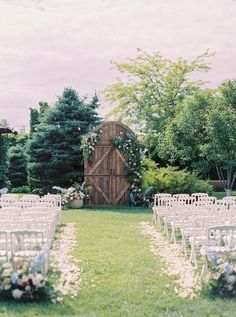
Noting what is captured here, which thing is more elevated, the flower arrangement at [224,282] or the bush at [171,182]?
the bush at [171,182]

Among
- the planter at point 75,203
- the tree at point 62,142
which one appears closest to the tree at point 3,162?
the tree at point 62,142

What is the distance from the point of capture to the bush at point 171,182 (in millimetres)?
21344

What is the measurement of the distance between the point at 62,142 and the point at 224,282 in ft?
58.4

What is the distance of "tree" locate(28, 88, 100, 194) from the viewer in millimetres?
23781

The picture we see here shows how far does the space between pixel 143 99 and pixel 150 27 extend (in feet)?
53.4

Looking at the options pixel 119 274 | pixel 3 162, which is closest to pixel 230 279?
pixel 119 274

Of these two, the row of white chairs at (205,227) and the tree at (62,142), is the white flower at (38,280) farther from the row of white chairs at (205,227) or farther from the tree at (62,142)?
the tree at (62,142)

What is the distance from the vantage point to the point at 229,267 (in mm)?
6762

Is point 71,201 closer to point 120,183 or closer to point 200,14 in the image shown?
point 120,183

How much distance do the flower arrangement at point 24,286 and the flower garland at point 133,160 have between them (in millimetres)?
14257

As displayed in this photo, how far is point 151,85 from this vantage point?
3522cm

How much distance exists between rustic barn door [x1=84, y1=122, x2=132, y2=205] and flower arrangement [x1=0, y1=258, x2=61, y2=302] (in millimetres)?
14485

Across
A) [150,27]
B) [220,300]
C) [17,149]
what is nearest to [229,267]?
[220,300]

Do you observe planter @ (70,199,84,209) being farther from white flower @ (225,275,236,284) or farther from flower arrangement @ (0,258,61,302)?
white flower @ (225,275,236,284)
